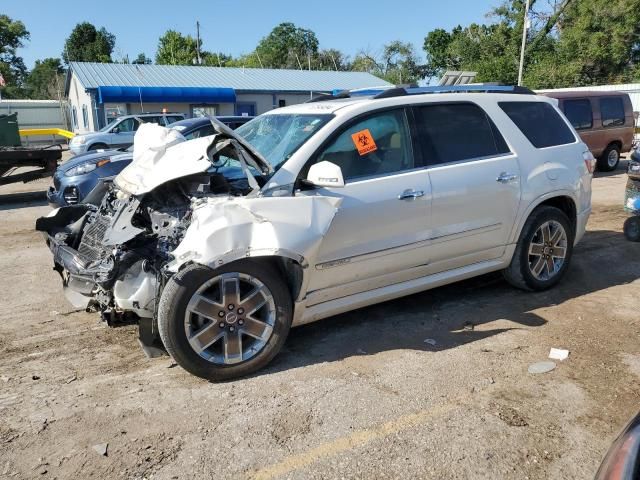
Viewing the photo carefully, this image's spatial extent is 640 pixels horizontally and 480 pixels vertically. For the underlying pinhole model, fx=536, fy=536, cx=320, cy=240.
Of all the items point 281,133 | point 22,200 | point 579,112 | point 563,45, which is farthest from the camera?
point 563,45

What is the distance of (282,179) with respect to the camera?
366 cm

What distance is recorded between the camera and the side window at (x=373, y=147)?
153 inches

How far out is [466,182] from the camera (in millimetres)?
4355

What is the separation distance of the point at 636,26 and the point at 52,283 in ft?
139

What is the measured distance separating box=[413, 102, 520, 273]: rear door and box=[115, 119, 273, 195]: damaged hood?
143 cm

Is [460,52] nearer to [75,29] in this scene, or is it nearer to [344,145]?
[344,145]

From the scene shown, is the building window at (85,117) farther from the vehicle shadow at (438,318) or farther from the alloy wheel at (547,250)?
the alloy wheel at (547,250)

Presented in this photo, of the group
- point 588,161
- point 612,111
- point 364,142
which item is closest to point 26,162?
point 364,142

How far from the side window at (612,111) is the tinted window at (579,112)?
53 cm

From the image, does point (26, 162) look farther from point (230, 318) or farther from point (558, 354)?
point (558, 354)

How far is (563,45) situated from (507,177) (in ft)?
134

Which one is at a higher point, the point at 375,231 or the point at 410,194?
the point at 410,194

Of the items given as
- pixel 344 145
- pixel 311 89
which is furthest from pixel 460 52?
pixel 344 145

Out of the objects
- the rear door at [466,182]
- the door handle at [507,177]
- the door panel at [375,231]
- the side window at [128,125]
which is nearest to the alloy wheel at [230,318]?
the door panel at [375,231]
